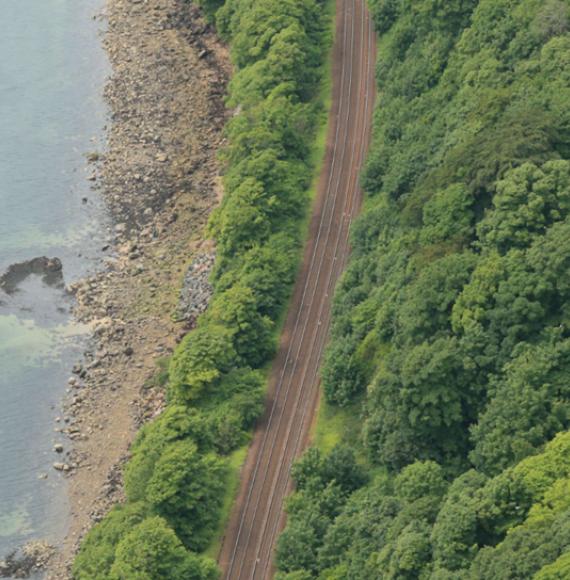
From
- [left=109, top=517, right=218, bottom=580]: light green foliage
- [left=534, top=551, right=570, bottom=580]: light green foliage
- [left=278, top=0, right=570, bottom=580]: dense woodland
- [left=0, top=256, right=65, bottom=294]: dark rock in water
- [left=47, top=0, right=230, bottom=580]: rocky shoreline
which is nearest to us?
[left=534, top=551, right=570, bottom=580]: light green foliage

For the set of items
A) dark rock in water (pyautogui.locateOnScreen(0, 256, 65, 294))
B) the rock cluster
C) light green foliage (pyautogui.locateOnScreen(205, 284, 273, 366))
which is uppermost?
dark rock in water (pyautogui.locateOnScreen(0, 256, 65, 294))

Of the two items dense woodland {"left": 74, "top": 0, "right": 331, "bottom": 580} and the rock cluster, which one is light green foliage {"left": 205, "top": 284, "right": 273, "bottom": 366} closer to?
dense woodland {"left": 74, "top": 0, "right": 331, "bottom": 580}

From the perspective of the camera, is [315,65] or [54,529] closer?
[54,529]

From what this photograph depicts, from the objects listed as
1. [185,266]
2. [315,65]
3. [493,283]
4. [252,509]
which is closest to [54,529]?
[252,509]

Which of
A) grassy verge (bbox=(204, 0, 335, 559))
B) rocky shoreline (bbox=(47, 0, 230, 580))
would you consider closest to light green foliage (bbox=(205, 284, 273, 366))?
grassy verge (bbox=(204, 0, 335, 559))

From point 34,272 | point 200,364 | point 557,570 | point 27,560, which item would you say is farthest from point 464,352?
point 34,272

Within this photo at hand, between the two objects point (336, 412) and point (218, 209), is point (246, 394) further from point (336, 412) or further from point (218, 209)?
point (218, 209)

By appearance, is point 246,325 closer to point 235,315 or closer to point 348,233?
point 235,315
